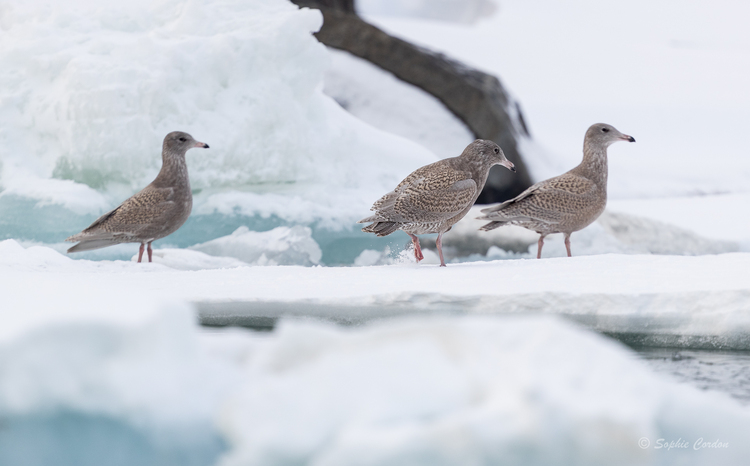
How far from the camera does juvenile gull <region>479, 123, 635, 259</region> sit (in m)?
5.12

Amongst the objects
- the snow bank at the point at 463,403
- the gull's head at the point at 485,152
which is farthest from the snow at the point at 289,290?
the gull's head at the point at 485,152

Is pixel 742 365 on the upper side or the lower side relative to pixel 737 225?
lower

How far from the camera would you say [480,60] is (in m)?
18.3

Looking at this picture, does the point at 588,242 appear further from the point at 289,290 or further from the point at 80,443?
the point at 80,443

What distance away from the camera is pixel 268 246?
6.80m

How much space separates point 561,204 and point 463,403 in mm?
3577

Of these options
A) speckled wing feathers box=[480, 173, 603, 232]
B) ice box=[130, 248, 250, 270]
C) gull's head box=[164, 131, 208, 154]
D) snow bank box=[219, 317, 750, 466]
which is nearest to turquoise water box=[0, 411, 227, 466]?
snow bank box=[219, 317, 750, 466]

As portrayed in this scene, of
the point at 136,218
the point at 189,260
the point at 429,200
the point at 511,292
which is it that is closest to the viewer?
the point at 511,292

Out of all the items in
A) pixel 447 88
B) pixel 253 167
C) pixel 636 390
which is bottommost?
pixel 636 390

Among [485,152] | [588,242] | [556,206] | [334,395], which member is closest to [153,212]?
[485,152]

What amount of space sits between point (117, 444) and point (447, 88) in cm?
927

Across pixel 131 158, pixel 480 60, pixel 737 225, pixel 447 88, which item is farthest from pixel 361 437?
pixel 480 60

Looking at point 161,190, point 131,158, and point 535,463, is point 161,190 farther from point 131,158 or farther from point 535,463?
point 535,463

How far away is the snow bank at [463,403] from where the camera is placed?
5.51 ft
